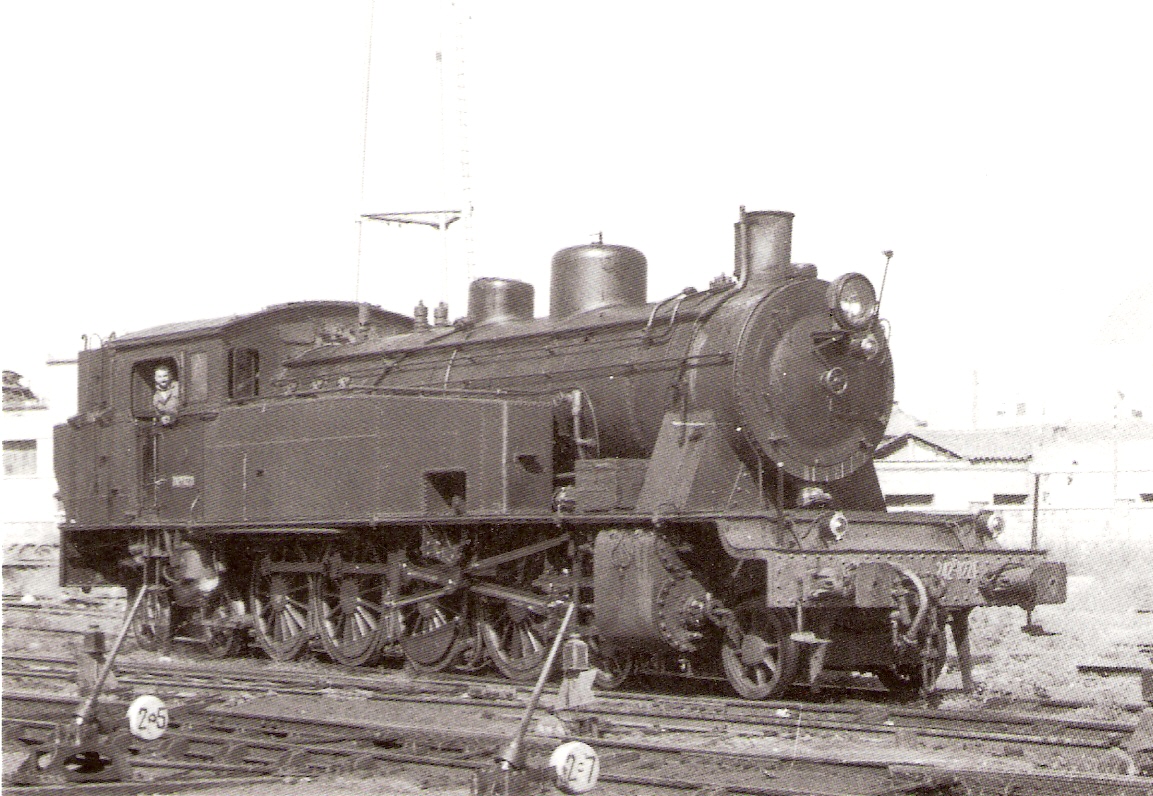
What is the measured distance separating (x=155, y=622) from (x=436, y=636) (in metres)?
4.17

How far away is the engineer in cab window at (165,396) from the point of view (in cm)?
1426

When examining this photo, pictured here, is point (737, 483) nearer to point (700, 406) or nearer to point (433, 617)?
point (700, 406)

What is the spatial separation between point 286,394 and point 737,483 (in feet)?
14.9

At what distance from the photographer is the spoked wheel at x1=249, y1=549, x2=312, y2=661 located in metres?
13.2

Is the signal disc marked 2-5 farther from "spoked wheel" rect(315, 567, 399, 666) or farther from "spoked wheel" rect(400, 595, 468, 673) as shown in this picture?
"spoked wheel" rect(315, 567, 399, 666)

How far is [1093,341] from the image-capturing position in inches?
3155

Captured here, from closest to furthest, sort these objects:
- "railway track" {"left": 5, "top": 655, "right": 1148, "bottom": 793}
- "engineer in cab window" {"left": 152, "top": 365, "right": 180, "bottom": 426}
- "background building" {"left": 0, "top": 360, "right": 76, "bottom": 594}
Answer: "railway track" {"left": 5, "top": 655, "right": 1148, "bottom": 793}
"engineer in cab window" {"left": 152, "top": 365, "right": 180, "bottom": 426}
"background building" {"left": 0, "top": 360, "right": 76, "bottom": 594}

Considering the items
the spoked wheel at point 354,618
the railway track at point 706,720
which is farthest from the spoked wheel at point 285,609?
the railway track at point 706,720

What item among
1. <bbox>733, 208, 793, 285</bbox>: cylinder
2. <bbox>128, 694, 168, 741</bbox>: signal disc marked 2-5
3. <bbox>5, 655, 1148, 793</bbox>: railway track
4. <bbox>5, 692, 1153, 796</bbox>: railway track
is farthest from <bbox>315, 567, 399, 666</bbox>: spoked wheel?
<bbox>128, 694, 168, 741</bbox>: signal disc marked 2-5

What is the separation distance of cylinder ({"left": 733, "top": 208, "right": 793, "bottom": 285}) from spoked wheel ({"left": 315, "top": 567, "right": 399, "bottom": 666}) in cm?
414

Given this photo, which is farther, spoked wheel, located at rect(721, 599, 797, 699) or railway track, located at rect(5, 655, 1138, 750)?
spoked wheel, located at rect(721, 599, 797, 699)

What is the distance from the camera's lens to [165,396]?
1441 centimetres

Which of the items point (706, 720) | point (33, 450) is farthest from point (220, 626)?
point (33, 450)

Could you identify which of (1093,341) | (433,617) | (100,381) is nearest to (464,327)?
(433,617)
